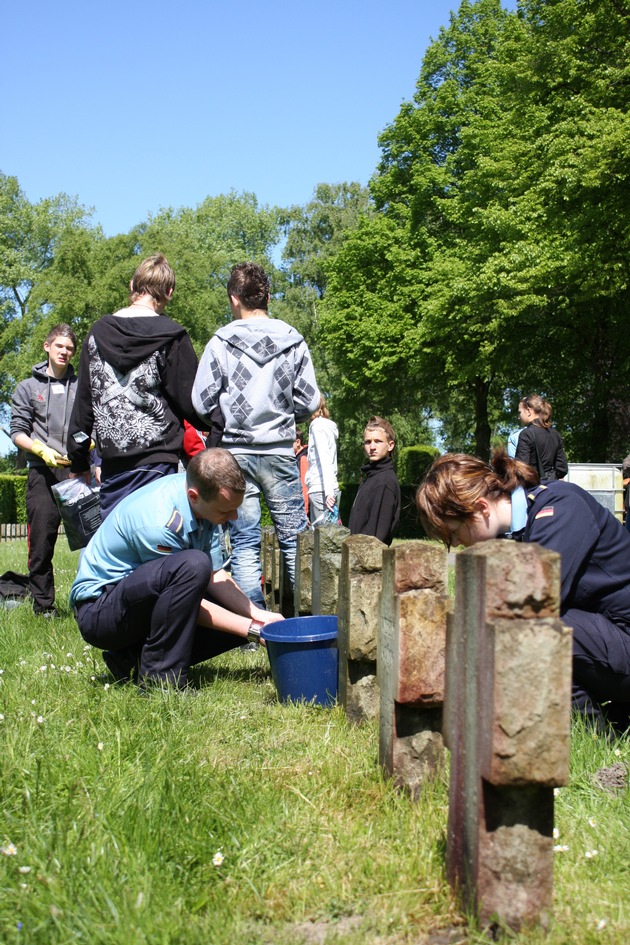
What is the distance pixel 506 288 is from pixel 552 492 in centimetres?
1828

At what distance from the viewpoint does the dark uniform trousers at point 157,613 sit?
4.17 meters

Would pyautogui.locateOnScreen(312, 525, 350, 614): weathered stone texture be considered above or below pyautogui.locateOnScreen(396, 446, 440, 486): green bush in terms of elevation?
below

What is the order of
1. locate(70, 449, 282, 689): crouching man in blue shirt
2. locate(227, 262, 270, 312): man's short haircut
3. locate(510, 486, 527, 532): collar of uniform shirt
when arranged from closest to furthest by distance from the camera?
locate(510, 486, 527, 532): collar of uniform shirt
locate(70, 449, 282, 689): crouching man in blue shirt
locate(227, 262, 270, 312): man's short haircut

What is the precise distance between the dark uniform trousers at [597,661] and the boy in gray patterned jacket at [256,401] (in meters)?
2.47

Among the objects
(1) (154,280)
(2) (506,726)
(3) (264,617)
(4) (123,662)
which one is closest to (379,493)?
(1) (154,280)

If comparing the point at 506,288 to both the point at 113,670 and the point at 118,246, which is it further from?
the point at 118,246

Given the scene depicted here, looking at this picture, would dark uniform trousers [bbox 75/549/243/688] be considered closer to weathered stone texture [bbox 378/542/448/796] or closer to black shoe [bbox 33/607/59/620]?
weathered stone texture [bbox 378/542/448/796]

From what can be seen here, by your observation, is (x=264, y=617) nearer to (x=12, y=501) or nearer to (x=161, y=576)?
(x=161, y=576)

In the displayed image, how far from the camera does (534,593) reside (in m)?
1.96

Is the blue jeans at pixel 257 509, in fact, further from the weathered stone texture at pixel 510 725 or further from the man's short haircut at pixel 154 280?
the weathered stone texture at pixel 510 725

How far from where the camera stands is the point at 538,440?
10.7 metres

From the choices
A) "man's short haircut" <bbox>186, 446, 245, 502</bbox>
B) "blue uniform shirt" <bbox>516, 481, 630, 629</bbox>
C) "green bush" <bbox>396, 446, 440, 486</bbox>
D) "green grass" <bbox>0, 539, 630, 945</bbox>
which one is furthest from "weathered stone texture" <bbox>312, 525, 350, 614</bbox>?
"green bush" <bbox>396, 446, 440, 486</bbox>

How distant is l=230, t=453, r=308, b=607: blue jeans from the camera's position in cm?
571

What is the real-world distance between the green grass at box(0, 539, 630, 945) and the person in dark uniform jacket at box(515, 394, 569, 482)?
739 centimetres
